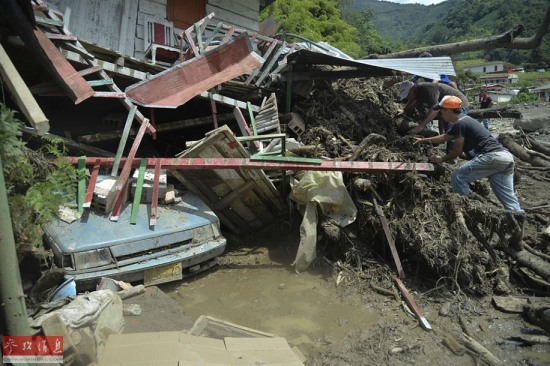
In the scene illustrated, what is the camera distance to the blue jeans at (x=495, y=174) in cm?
525

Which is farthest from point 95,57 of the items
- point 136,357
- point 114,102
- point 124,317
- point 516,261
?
point 516,261

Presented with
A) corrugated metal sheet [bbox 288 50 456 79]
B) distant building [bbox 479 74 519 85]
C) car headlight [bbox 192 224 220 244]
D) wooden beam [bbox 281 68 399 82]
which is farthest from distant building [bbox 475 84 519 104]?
car headlight [bbox 192 224 220 244]

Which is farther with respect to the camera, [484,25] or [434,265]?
[484,25]

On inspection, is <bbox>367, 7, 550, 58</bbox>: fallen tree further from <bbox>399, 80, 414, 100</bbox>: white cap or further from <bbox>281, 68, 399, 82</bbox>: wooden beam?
<bbox>281, 68, 399, 82</bbox>: wooden beam

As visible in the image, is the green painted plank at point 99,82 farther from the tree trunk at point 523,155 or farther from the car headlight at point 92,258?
the tree trunk at point 523,155

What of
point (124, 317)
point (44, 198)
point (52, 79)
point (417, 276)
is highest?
point (52, 79)

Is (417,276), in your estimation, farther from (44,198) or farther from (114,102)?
(114,102)

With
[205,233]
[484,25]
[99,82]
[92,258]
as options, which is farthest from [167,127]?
[484,25]

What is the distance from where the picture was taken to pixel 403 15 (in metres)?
146

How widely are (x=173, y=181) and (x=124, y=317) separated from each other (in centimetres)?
245

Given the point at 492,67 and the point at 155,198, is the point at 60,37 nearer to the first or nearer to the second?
the point at 155,198

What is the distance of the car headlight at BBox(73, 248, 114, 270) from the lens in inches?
155

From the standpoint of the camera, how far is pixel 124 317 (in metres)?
3.74

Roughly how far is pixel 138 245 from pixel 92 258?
18.9 inches
